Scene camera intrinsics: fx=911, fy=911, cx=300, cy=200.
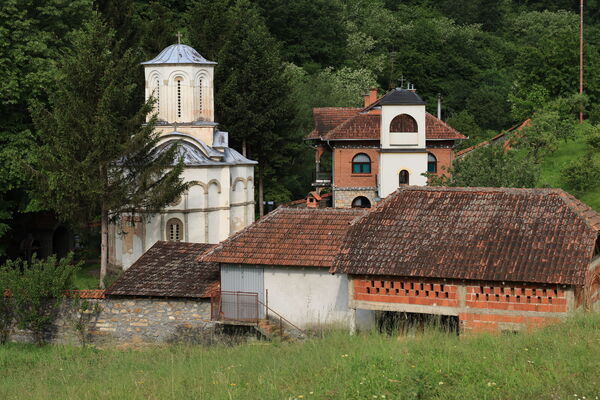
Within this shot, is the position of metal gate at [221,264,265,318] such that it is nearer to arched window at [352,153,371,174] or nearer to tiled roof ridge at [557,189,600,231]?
A: tiled roof ridge at [557,189,600,231]

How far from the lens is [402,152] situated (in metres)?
40.5

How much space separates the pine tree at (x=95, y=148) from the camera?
28.4m

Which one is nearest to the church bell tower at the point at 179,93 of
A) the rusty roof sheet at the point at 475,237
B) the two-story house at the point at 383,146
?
the two-story house at the point at 383,146

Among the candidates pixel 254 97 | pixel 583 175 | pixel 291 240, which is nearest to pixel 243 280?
pixel 291 240

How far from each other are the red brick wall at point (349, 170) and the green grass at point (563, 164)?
7.90 m

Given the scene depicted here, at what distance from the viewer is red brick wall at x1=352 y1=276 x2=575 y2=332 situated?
1917 cm

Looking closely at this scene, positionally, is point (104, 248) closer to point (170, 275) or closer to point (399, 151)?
point (170, 275)

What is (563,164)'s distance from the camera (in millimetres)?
36188

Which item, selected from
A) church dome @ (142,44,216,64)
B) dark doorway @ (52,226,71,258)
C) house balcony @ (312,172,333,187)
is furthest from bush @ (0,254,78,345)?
house balcony @ (312,172,333,187)

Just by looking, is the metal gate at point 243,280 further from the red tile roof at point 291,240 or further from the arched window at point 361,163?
the arched window at point 361,163

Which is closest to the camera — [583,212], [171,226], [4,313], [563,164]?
[583,212]

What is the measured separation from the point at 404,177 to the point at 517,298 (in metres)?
21.4

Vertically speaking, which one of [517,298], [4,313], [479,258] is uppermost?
[479,258]

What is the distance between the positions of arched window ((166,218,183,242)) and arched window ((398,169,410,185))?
1131 centimetres
